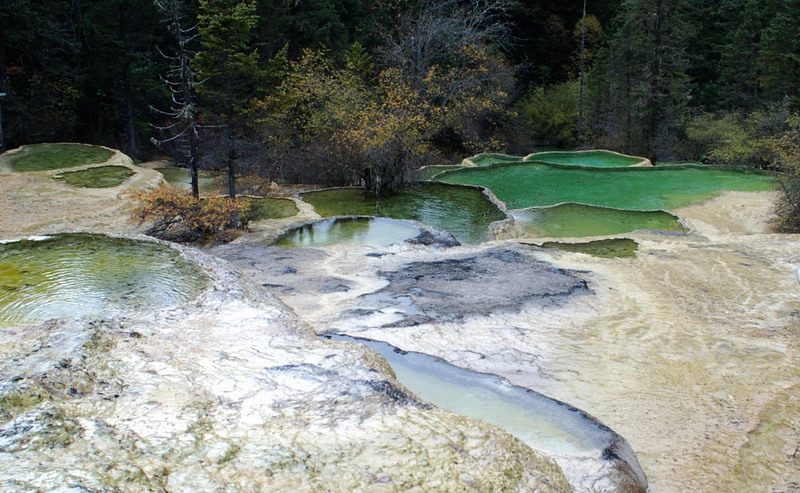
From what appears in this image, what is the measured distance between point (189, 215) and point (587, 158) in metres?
19.3

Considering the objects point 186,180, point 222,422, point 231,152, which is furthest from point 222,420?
point 186,180

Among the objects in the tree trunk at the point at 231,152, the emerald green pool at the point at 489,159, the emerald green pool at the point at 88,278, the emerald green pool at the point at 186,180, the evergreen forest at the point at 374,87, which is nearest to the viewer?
the emerald green pool at the point at 88,278

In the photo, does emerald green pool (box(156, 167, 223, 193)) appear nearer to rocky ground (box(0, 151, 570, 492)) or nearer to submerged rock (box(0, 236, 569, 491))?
rocky ground (box(0, 151, 570, 492))

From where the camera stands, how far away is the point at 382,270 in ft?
32.7

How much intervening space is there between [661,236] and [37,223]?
13.3 metres

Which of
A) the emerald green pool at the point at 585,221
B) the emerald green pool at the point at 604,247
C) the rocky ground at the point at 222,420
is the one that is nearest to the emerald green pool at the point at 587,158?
the emerald green pool at the point at 585,221

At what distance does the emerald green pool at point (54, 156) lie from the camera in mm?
19406

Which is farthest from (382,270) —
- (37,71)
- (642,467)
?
(37,71)

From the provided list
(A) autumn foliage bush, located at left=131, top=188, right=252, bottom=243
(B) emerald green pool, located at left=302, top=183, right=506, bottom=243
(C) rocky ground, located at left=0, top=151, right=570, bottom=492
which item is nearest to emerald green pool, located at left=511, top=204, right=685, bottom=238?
(B) emerald green pool, located at left=302, top=183, right=506, bottom=243

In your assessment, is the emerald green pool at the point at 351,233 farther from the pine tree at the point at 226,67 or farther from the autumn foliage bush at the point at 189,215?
the pine tree at the point at 226,67

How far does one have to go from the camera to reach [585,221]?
15.5 meters

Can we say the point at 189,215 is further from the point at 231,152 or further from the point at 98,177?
the point at 98,177

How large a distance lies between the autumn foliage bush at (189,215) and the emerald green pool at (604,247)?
259 inches

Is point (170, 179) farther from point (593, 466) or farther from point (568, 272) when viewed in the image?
point (593, 466)
